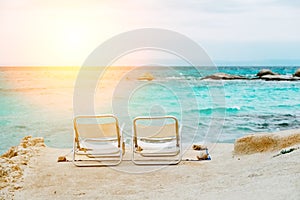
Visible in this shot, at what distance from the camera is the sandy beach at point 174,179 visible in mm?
3574

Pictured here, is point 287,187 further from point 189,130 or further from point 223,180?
point 189,130

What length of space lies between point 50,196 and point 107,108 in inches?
642

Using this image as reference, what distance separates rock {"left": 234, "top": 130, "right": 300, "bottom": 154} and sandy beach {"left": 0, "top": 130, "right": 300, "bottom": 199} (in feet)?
0.05

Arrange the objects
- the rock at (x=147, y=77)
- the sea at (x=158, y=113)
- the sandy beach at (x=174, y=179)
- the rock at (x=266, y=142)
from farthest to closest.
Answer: the rock at (x=147, y=77)
the sea at (x=158, y=113)
the rock at (x=266, y=142)
the sandy beach at (x=174, y=179)

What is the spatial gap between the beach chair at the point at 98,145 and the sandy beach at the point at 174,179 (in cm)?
19

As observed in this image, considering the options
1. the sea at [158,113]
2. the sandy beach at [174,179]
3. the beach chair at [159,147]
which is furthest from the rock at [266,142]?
the sea at [158,113]

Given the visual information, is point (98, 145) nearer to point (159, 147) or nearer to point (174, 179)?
point (159, 147)

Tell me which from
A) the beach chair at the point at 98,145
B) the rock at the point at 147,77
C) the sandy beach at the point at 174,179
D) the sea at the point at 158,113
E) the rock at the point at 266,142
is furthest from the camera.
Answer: the rock at the point at 147,77

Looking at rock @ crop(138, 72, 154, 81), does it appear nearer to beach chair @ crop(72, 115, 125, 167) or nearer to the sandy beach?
the sandy beach

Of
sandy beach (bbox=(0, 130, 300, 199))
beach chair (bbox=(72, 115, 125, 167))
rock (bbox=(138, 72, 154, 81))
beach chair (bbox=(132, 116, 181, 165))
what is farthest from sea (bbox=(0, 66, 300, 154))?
rock (bbox=(138, 72, 154, 81))

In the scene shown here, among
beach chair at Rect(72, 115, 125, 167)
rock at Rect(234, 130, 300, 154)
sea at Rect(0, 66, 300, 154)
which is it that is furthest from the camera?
sea at Rect(0, 66, 300, 154)

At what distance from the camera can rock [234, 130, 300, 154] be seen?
19.7 ft

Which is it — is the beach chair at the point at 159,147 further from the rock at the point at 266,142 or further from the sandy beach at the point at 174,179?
the rock at the point at 266,142

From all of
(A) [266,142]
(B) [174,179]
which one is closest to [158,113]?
(A) [266,142]
